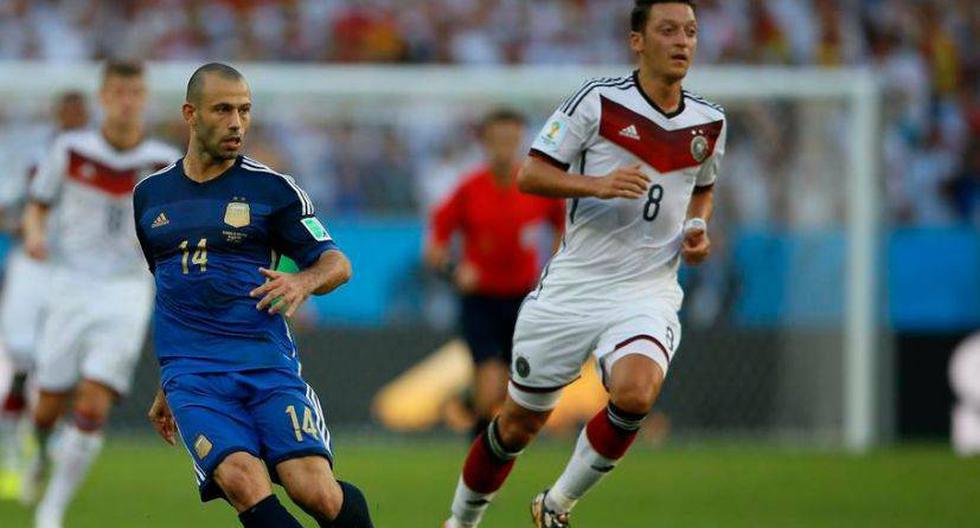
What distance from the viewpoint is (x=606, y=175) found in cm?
862

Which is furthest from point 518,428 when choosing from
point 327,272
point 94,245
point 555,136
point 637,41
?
point 94,245

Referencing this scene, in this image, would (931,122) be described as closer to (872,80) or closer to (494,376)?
(872,80)

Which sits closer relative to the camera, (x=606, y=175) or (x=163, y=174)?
(x=163, y=174)

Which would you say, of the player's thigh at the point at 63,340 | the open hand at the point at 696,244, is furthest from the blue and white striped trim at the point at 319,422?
the player's thigh at the point at 63,340

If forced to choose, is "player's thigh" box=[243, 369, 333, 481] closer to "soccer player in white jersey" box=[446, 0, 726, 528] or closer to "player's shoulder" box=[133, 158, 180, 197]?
"player's shoulder" box=[133, 158, 180, 197]

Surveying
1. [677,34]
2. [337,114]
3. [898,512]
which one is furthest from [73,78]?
[677,34]

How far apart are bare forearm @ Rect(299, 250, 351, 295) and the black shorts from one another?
6.37m

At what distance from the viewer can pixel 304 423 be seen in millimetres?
7207

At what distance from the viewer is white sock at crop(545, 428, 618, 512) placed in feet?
29.0

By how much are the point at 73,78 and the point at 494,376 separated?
6.53 metres

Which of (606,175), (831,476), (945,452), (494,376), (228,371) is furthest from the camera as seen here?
(945,452)

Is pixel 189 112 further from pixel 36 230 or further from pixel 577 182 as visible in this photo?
pixel 36 230

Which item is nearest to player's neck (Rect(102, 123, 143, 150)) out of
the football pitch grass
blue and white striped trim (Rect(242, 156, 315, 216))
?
the football pitch grass

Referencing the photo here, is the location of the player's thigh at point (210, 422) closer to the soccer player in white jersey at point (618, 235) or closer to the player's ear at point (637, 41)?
the soccer player in white jersey at point (618, 235)
